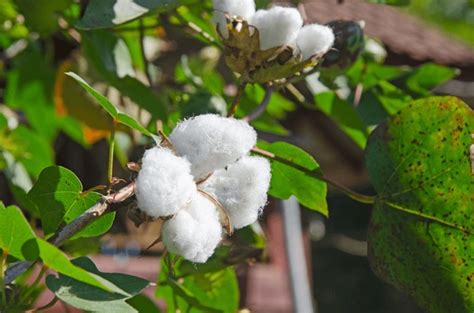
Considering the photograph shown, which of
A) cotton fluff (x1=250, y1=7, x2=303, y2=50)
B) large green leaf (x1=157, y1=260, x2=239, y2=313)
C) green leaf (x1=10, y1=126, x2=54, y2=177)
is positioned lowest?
green leaf (x1=10, y1=126, x2=54, y2=177)

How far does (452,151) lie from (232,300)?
1.03 ft

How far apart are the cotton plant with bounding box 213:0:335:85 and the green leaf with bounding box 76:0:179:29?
5 cm

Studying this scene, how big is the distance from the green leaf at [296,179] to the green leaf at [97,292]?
249 millimetres

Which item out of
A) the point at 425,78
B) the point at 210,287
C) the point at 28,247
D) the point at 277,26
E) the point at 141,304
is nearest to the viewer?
the point at 28,247

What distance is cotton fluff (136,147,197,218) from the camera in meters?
0.59

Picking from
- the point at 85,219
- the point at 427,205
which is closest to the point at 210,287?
the point at 427,205

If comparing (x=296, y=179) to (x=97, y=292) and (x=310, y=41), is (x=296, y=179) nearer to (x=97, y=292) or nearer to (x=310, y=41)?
(x=310, y=41)

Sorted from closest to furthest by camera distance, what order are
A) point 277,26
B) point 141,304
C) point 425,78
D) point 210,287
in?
point 277,26 < point 141,304 < point 210,287 < point 425,78

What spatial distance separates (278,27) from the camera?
72 centimetres

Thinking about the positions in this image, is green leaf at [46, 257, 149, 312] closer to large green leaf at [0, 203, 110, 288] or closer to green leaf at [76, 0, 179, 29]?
large green leaf at [0, 203, 110, 288]

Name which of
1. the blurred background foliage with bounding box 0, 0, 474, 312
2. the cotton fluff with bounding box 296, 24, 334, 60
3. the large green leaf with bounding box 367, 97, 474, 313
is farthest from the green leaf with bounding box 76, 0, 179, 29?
the large green leaf with bounding box 367, 97, 474, 313

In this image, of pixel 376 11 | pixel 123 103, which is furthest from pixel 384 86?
pixel 376 11

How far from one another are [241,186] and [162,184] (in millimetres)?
78

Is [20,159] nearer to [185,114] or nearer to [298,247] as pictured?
[185,114]
